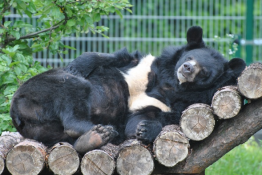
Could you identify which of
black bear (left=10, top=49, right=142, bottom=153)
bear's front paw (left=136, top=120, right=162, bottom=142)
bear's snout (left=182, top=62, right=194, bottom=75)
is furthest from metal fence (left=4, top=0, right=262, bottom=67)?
bear's front paw (left=136, top=120, right=162, bottom=142)

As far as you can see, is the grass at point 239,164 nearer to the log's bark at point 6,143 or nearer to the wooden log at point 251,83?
the wooden log at point 251,83

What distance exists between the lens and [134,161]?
13.5 ft

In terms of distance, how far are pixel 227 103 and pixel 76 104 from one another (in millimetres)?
1433

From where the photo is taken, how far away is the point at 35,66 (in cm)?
619

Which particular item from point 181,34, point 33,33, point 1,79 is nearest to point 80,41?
point 181,34

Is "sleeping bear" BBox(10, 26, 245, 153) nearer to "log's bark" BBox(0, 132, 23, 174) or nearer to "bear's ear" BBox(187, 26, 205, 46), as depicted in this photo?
"bear's ear" BBox(187, 26, 205, 46)

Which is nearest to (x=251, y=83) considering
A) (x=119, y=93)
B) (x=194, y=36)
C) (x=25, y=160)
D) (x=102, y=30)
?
(x=194, y=36)

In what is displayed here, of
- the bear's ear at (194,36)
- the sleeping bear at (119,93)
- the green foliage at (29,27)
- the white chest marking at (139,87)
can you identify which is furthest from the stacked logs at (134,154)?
the green foliage at (29,27)

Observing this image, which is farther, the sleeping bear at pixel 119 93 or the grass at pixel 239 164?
the grass at pixel 239 164

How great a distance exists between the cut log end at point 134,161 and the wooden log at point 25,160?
673 mm

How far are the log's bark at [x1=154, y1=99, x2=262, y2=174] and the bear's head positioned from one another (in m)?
0.79

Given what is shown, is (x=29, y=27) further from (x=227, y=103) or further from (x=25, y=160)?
(x=227, y=103)

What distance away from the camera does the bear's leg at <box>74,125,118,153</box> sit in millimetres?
4203

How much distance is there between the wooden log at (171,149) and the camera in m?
4.11
